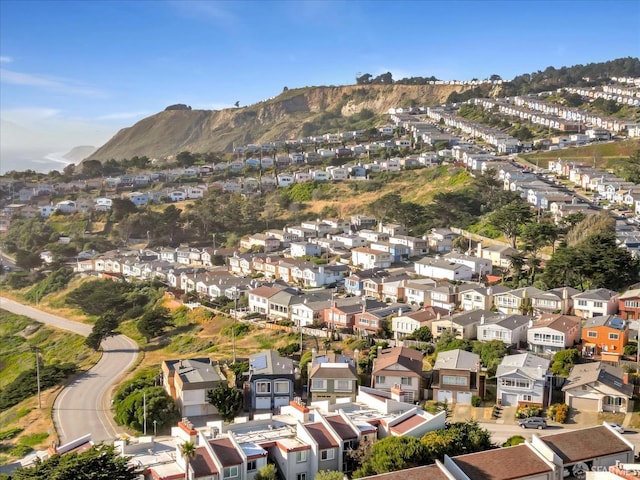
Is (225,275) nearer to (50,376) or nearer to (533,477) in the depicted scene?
(50,376)

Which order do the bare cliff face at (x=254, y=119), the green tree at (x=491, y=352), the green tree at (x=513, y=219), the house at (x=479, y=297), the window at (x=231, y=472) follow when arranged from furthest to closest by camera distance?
1. the bare cliff face at (x=254, y=119)
2. the green tree at (x=513, y=219)
3. the house at (x=479, y=297)
4. the green tree at (x=491, y=352)
5. the window at (x=231, y=472)

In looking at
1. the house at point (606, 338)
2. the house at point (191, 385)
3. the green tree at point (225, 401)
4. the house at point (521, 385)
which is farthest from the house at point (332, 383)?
the house at point (606, 338)

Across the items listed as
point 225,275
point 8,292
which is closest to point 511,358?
point 225,275

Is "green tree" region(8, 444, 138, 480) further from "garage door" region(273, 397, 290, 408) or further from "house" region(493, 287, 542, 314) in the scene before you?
"house" region(493, 287, 542, 314)

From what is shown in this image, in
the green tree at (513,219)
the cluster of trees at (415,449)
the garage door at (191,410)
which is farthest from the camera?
the green tree at (513,219)

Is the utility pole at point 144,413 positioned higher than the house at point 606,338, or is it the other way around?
the house at point 606,338

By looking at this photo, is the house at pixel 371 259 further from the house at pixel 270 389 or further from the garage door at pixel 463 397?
the house at pixel 270 389

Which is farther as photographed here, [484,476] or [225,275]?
[225,275]
